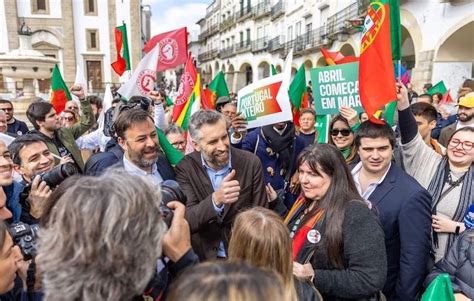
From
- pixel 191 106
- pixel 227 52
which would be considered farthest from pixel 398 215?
pixel 227 52

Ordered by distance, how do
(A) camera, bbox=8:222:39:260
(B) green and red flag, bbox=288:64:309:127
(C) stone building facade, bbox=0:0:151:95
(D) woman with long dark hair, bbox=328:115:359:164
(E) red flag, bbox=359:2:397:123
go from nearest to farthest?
1. (A) camera, bbox=8:222:39:260
2. (E) red flag, bbox=359:2:397:123
3. (D) woman with long dark hair, bbox=328:115:359:164
4. (B) green and red flag, bbox=288:64:309:127
5. (C) stone building facade, bbox=0:0:151:95

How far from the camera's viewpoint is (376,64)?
2.96m

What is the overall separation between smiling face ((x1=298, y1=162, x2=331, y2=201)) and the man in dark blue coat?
0.43 meters

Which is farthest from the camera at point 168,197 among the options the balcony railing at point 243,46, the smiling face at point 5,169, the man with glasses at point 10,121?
the balcony railing at point 243,46

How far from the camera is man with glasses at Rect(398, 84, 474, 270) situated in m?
2.51

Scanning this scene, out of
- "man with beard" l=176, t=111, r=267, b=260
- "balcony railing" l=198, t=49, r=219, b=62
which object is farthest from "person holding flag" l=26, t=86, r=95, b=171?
"balcony railing" l=198, t=49, r=219, b=62

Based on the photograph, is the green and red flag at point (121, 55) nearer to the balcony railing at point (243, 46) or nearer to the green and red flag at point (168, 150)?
the green and red flag at point (168, 150)

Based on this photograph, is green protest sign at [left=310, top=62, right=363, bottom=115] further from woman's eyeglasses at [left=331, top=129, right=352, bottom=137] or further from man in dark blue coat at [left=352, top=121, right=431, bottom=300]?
man in dark blue coat at [left=352, top=121, right=431, bottom=300]

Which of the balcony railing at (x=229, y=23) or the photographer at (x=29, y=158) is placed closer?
the photographer at (x=29, y=158)

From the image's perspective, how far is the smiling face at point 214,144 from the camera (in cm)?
262

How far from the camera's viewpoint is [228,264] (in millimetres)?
1109

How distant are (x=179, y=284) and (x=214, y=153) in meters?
1.58

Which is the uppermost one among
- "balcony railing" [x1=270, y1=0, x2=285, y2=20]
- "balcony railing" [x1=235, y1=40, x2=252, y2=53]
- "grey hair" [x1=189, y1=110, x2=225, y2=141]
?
"balcony railing" [x1=270, y1=0, x2=285, y2=20]

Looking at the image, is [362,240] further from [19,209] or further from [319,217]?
[19,209]
